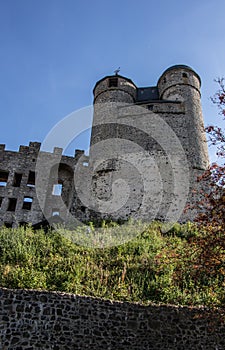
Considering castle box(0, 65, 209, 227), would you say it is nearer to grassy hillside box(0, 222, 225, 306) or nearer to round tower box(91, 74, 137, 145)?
round tower box(91, 74, 137, 145)

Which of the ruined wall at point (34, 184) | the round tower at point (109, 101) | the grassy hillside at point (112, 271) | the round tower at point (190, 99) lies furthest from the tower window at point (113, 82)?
the grassy hillside at point (112, 271)

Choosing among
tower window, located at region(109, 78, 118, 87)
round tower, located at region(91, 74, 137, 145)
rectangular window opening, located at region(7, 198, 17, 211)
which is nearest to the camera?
rectangular window opening, located at region(7, 198, 17, 211)

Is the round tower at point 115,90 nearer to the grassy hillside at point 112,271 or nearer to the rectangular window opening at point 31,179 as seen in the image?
the rectangular window opening at point 31,179

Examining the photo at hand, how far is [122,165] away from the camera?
62.7 ft

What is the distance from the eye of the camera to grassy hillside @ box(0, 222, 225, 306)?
745 cm

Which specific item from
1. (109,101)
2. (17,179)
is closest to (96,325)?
(17,179)

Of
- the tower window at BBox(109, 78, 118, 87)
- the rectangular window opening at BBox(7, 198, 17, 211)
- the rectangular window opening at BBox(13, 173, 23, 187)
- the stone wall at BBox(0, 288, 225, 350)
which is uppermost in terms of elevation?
the tower window at BBox(109, 78, 118, 87)

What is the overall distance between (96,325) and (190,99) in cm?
1775

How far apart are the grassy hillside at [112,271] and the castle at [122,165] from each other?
22.8 feet

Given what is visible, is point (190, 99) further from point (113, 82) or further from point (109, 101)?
point (113, 82)

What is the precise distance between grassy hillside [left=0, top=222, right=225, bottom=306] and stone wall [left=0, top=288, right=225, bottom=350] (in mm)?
450

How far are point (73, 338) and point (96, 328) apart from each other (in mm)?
489

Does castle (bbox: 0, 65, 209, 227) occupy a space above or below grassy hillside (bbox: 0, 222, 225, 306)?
above

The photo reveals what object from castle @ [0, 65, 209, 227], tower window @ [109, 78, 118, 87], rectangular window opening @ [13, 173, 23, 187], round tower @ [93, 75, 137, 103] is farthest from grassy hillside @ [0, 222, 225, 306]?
tower window @ [109, 78, 118, 87]
